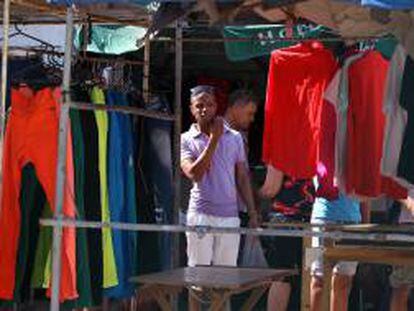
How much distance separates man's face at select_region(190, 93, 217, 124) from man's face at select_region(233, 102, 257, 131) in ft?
1.95

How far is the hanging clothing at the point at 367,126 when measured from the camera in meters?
5.87

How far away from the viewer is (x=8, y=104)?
6090 mm

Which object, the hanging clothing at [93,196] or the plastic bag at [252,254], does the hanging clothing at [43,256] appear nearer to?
the hanging clothing at [93,196]

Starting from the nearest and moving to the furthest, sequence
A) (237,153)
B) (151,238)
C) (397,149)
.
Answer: (397,149) → (151,238) → (237,153)

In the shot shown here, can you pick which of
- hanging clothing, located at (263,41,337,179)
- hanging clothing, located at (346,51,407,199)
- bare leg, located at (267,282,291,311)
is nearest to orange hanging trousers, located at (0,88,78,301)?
hanging clothing, located at (263,41,337,179)

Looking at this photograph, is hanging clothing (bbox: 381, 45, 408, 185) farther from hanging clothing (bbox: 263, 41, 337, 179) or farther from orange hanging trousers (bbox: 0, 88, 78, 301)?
orange hanging trousers (bbox: 0, 88, 78, 301)

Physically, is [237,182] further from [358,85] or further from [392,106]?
[392,106]

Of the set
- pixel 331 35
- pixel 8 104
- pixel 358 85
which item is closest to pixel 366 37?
pixel 358 85

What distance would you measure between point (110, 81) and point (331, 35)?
1505mm

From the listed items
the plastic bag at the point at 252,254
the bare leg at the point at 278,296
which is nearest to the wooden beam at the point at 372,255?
the plastic bag at the point at 252,254

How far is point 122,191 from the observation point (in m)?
6.11

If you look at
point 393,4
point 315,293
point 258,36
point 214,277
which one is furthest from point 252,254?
point 393,4

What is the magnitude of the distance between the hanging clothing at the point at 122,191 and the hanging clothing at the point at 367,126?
1351mm

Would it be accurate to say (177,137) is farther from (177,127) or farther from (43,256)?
(43,256)
